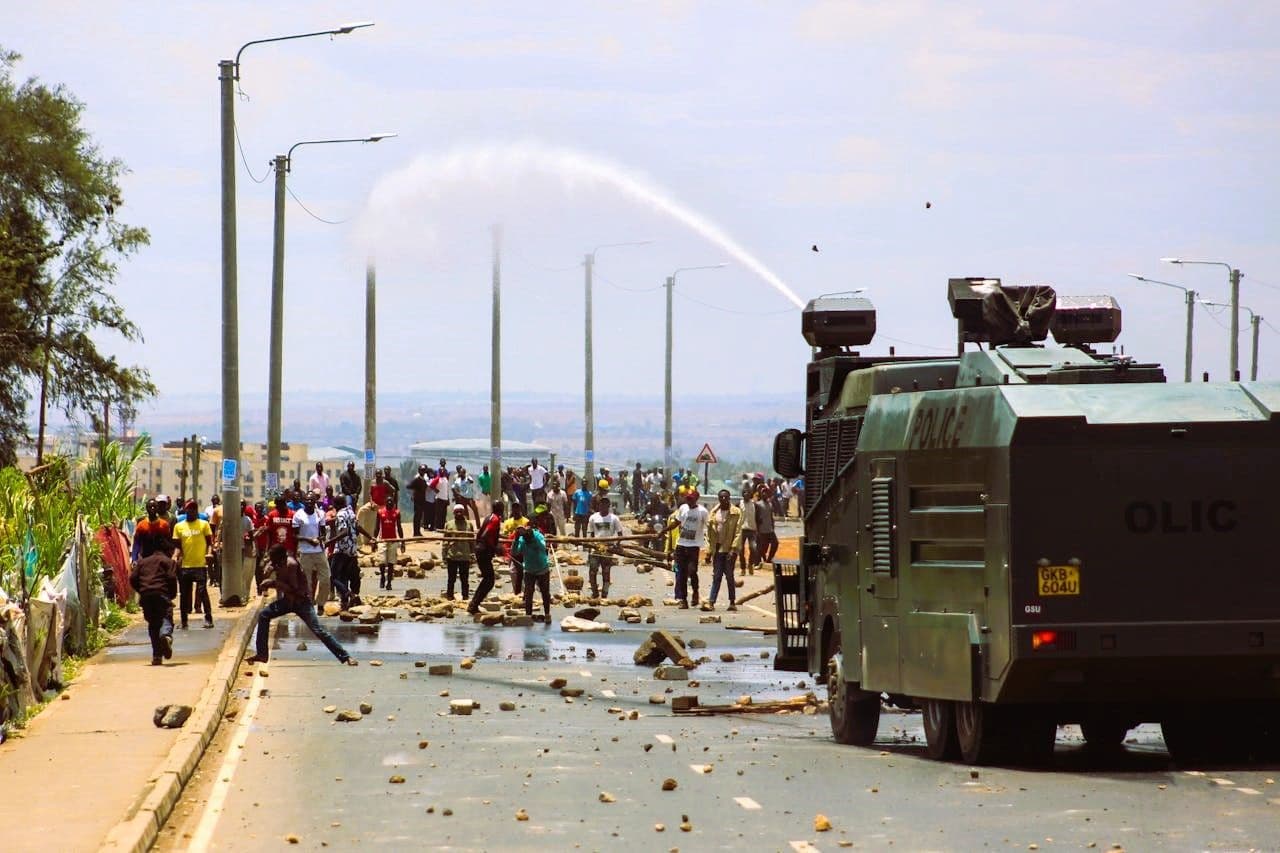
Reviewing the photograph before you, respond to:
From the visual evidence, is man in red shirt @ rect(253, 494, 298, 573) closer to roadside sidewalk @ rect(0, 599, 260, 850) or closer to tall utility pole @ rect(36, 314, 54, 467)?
roadside sidewalk @ rect(0, 599, 260, 850)

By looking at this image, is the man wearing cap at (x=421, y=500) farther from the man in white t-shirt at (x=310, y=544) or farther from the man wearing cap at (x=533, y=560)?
the man in white t-shirt at (x=310, y=544)

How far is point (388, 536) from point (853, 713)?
26571mm

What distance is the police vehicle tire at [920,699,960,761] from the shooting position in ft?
53.2

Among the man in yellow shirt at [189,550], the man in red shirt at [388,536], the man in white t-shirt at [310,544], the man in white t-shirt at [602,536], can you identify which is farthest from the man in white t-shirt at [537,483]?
the man in yellow shirt at [189,550]

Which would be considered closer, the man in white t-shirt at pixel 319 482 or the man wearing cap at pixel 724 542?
the man wearing cap at pixel 724 542

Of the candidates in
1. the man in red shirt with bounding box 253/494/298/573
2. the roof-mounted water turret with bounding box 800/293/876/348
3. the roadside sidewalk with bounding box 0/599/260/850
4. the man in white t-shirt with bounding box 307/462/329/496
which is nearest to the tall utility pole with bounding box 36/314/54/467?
the man in white t-shirt with bounding box 307/462/329/496

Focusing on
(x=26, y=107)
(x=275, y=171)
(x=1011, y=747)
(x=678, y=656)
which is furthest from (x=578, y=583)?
(x=1011, y=747)

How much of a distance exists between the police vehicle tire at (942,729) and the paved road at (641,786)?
220 mm

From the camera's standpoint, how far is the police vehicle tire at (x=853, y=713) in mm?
17594

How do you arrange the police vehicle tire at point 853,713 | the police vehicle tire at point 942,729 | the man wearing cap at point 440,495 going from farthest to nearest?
the man wearing cap at point 440,495 → the police vehicle tire at point 853,713 → the police vehicle tire at point 942,729

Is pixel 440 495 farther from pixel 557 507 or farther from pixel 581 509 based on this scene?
pixel 581 509

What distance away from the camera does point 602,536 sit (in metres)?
39.4

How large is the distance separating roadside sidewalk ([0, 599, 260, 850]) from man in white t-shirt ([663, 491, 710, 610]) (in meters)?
11.1

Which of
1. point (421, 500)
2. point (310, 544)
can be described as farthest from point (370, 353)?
point (310, 544)
